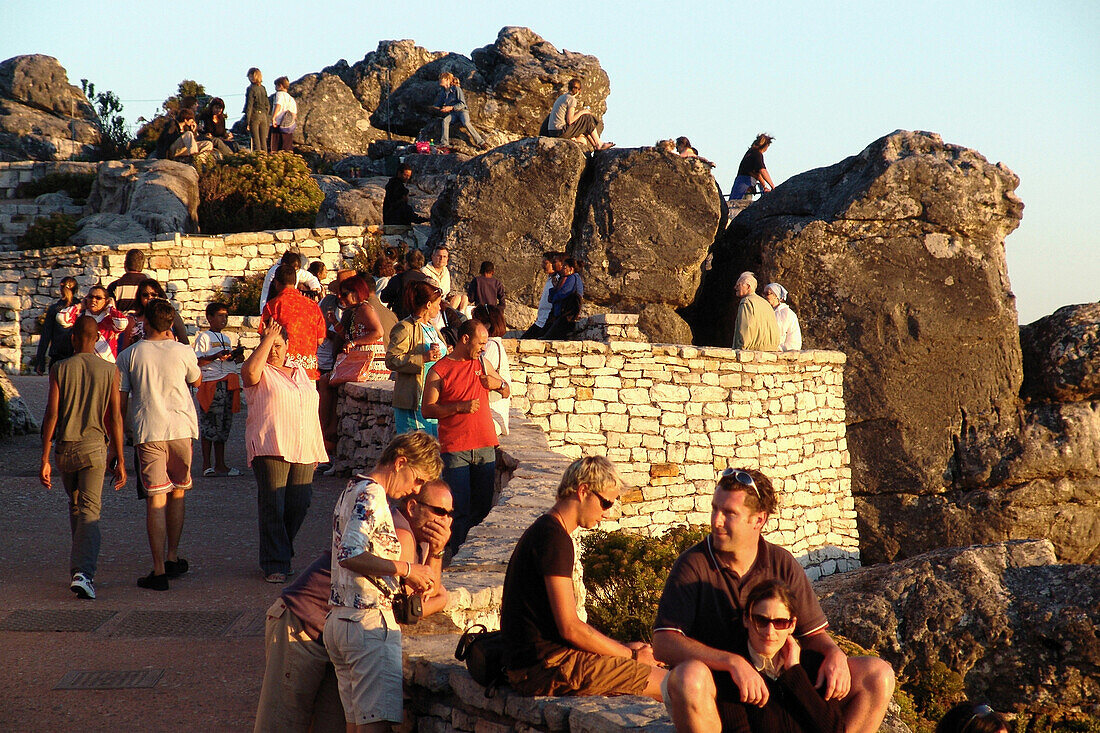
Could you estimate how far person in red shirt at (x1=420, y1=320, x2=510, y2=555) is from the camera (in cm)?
676

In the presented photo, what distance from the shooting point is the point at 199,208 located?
21203mm

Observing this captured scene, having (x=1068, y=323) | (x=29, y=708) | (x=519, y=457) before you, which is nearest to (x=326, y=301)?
(x=519, y=457)

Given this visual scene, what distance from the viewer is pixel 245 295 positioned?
17594mm

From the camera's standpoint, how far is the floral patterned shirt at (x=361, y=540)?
373 centimetres

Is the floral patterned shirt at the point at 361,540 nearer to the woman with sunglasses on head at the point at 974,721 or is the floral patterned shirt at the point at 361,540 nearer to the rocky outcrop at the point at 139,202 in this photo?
the woman with sunglasses on head at the point at 974,721

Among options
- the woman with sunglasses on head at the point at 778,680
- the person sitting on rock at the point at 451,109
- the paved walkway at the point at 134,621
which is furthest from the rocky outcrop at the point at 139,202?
the woman with sunglasses on head at the point at 778,680

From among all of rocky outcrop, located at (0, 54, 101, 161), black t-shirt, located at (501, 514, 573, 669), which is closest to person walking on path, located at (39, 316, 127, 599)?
black t-shirt, located at (501, 514, 573, 669)

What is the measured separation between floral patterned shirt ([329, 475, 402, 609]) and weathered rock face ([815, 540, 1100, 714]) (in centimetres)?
576

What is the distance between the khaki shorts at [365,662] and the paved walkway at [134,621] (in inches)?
48.0

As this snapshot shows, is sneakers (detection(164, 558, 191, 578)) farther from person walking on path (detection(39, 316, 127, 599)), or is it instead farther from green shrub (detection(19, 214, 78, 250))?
green shrub (detection(19, 214, 78, 250))

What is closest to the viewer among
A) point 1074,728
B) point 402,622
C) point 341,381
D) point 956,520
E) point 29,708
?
point 402,622

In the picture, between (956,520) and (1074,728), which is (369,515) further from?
(956,520)

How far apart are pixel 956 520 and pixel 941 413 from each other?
5.40ft

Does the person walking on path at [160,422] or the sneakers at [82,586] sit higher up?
the person walking on path at [160,422]
